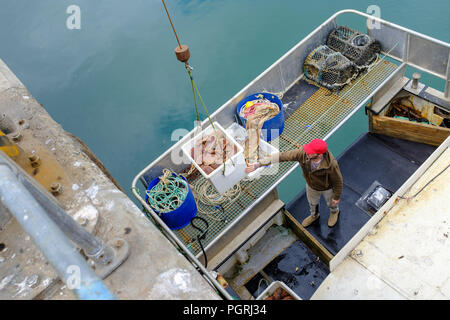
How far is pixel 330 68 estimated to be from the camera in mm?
5512

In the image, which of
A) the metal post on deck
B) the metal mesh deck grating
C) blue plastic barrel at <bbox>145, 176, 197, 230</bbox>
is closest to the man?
the metal mesh deck grating

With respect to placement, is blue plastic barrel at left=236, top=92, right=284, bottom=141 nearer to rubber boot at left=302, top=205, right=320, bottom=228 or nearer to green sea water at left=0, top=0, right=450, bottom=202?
rubber boot at left=302, top=205, right=320, bottom=228

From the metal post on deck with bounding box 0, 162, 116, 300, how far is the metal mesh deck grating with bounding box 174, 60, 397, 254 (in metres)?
3.02

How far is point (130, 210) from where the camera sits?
9.41ft

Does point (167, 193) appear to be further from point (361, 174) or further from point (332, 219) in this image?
point (361, 174)

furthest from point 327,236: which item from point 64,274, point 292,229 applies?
point 64,274

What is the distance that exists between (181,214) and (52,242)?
2.95 m

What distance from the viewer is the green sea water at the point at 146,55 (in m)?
8.90

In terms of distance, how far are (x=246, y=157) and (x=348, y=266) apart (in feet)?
6.38

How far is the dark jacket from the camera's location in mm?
3999

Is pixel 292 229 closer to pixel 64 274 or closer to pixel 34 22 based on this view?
pixel 64 274

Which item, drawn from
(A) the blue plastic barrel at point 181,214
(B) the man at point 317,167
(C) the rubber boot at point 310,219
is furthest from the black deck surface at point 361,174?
(A) the blue plastic barrel at point 181,214

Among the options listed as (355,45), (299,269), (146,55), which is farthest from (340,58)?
(146,55)

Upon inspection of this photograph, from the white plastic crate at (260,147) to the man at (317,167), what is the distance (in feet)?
1.18
